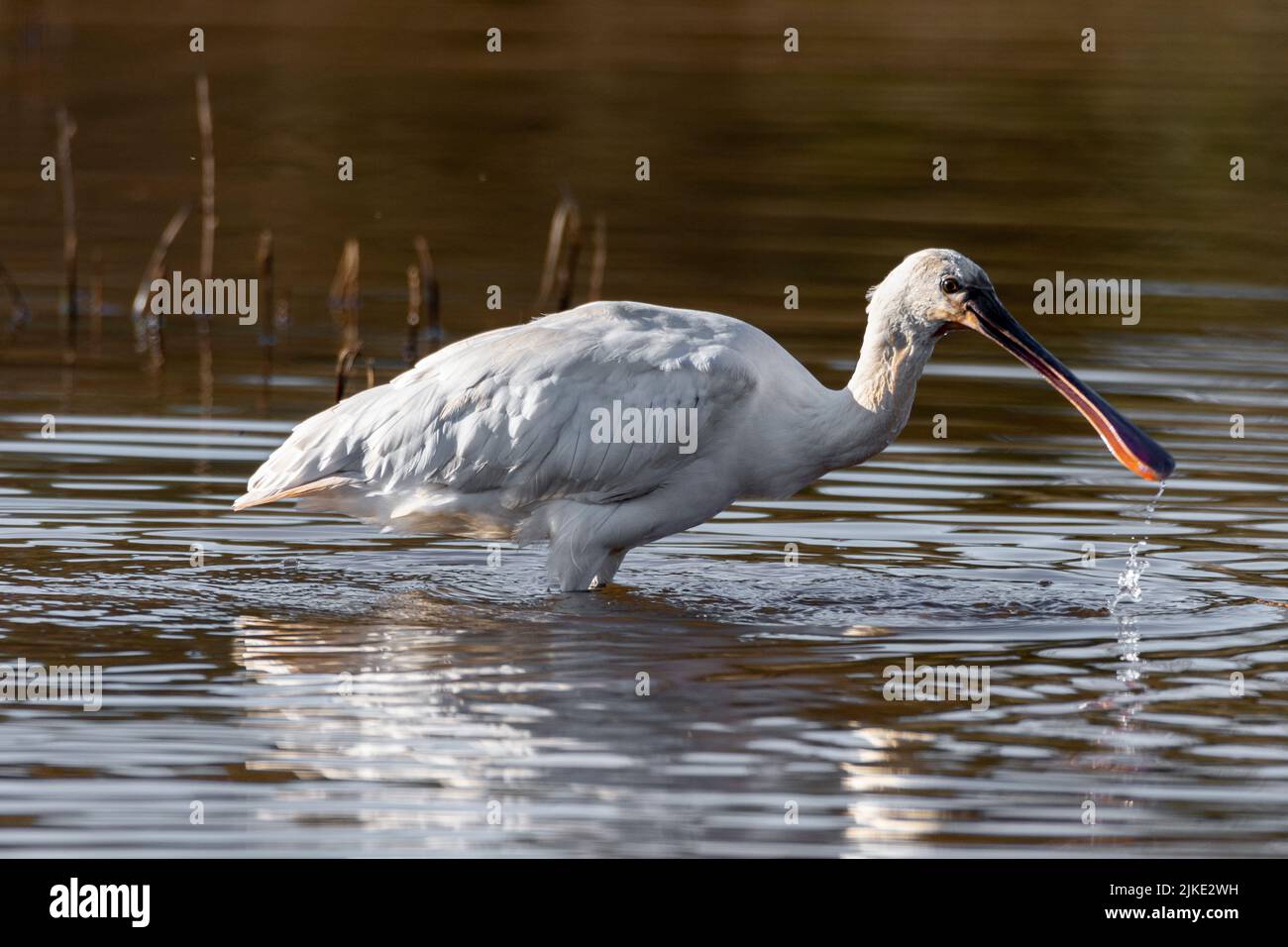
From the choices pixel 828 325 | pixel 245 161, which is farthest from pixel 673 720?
pixel 245 161

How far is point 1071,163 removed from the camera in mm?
27609

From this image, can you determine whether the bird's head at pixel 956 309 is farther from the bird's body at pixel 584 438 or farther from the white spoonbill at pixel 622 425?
the bird's body at pixel 584 438

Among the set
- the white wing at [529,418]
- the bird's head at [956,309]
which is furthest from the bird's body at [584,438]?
the bird's head at [956,309]

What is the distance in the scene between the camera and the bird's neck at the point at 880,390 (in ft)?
35.3

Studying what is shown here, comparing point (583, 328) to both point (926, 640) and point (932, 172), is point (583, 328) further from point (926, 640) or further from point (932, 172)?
point (932, 172)

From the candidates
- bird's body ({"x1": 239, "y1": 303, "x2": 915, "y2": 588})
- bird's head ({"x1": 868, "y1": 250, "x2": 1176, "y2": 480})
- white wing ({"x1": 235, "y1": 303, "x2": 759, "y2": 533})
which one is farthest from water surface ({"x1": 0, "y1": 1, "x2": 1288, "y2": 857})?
bird's head ({"x1": 868, "y1": 250, "x2": 1176, "y2": 480})

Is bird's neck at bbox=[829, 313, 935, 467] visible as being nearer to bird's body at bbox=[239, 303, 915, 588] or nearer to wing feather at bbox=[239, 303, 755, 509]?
bird's body at bbox=[239, 303, 915, 588]

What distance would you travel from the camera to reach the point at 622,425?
35.1ft

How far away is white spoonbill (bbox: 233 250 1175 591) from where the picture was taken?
10.7 meters

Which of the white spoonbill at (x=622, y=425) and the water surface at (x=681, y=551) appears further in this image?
the white spoonbill at (x=622, y=425)

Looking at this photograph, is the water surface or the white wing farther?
the white wing

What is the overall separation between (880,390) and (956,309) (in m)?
0.50

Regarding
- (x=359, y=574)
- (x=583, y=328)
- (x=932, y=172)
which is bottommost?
(x=359, y=574)

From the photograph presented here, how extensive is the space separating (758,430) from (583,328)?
38.4 inches
